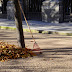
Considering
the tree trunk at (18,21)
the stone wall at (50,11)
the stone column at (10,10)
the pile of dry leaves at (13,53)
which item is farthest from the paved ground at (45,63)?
the stone column at (10,10)

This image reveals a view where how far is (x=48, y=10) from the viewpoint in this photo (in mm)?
15281

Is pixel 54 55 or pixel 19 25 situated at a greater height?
pixel 19 25

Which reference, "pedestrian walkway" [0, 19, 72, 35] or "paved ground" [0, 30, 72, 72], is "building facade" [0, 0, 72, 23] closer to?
"pedestrian walkway" [0, 19, 72, 35]

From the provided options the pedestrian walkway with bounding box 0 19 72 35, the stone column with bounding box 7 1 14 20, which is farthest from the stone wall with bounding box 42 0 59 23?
the stone column with bounding box 7 1 14 20

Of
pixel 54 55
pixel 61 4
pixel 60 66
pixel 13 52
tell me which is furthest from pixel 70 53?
pixel 61 4

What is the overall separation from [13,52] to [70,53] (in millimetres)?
1704

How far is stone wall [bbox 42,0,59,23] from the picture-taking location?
14609 mm

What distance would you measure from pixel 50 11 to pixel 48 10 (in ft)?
0.84

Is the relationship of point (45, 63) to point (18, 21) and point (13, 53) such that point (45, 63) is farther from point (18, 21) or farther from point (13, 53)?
point (18, 21)

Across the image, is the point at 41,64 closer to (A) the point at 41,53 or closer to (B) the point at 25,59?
(B) the point at 25,59

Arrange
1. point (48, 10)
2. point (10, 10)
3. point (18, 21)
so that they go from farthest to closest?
1. point (10, 10)
2. point (48, 10)
3. point (18, 21)

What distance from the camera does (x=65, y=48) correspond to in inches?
260

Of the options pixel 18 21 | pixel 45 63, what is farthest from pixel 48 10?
pixel 45 63

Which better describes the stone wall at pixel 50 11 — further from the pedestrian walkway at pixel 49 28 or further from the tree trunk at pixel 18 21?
the tree trunk at pixel 18 21
